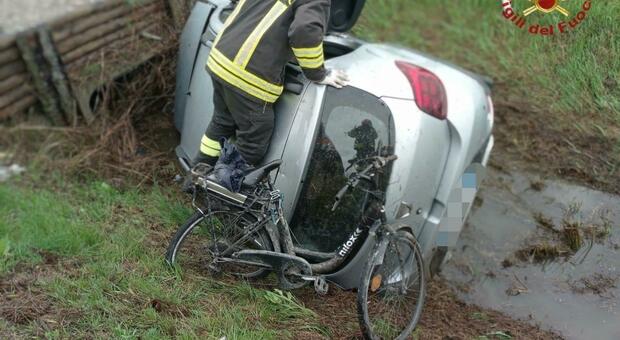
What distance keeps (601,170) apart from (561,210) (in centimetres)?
39

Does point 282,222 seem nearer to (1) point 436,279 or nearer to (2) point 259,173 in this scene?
(2) point 259,173

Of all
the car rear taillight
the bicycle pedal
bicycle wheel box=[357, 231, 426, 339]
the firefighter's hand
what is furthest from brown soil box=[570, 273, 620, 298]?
the firefighter's hand

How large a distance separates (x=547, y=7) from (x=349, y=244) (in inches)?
84.7

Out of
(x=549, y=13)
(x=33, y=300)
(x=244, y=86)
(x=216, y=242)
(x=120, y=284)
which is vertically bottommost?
(x=33, y=300)

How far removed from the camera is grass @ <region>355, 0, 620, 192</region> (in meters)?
3.75

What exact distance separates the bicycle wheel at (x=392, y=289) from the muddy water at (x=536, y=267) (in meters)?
0.60

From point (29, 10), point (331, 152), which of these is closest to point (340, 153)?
point (331, 152)

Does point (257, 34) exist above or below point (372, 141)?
above

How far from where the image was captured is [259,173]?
341cm

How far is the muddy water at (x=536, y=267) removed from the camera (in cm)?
381

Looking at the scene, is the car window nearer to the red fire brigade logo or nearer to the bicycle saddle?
the bicycle saddle

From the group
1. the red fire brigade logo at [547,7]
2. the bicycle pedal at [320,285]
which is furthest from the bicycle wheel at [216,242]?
the red fire brigade logo at [547,7]

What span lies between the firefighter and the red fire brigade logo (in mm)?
1573

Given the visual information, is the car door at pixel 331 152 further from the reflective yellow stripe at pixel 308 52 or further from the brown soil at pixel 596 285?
the brown soil at pixel 596 285
